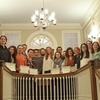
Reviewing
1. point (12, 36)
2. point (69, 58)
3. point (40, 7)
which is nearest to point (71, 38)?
point (12, 36)

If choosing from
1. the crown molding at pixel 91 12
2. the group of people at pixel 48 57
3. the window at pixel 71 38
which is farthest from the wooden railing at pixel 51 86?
the window at pixel 71 38

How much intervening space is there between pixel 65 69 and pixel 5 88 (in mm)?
1793

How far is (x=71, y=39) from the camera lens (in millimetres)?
10961

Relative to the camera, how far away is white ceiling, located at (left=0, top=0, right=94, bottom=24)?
7988 mm

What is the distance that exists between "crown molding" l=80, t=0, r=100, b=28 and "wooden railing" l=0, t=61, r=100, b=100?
3.38m

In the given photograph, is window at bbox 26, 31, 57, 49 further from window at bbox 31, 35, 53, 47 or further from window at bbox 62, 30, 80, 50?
window at bbox 62, 30, 80, 50

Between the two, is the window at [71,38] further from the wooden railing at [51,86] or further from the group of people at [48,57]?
the wooden railing at [51,86]

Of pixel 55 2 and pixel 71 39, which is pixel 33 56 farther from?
pixel 71 39

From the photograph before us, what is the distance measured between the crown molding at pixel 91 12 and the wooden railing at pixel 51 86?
133 inches

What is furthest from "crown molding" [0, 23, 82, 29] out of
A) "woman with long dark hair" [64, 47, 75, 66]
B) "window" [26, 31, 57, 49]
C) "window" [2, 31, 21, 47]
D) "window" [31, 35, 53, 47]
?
"woman with long dark hair" [64, 47, 75, 66]

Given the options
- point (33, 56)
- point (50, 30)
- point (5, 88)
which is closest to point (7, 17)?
point (50, 30)

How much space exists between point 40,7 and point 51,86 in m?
3.97

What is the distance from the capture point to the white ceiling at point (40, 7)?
26.2 ft

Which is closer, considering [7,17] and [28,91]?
[28,91]
